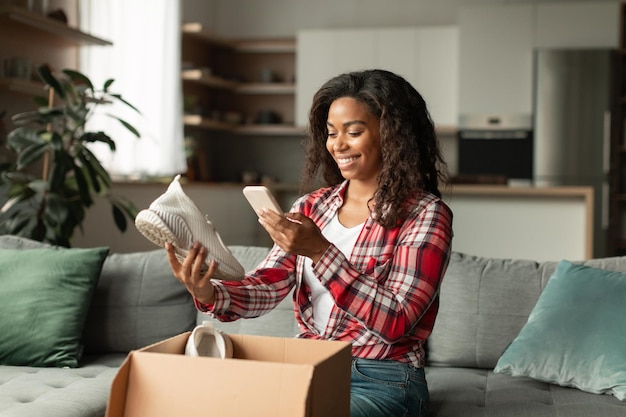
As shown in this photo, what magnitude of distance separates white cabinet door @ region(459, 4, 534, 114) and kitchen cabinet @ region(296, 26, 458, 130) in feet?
0.83

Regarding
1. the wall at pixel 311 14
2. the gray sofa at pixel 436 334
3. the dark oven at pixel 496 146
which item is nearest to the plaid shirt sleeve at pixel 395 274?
the gray sofa at pixel 436 334

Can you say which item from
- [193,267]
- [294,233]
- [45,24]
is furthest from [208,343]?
[45,24]

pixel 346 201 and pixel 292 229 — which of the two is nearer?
pixel 292 229

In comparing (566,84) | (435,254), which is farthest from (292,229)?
(566,84)

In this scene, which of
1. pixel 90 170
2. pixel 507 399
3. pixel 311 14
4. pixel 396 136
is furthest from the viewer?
pixel 311 14

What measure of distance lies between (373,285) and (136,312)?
1.12 meters

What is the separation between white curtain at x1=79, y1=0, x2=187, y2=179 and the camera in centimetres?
552

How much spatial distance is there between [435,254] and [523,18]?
5378 mm

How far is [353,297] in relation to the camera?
5.27ft

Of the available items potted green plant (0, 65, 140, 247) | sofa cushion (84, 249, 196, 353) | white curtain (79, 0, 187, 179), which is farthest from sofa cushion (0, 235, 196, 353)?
white curtain (79, 0, 187, 179)

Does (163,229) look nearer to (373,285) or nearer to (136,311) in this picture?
(373,285)

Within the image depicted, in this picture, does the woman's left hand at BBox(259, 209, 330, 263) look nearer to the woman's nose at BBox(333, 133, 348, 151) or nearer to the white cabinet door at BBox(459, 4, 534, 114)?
the woman's nose at BBox(333, 133, 348, 151)

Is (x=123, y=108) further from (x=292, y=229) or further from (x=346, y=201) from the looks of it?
(x=292, y=229)

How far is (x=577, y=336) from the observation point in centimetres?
216
